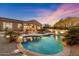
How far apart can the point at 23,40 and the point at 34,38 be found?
111mm

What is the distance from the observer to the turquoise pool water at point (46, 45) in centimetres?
157

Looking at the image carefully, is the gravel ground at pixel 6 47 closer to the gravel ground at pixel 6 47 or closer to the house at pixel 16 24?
the gravel ground at pixel 6 47

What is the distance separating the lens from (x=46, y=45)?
158cm

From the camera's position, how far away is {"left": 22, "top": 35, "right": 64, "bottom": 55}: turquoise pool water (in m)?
1.57

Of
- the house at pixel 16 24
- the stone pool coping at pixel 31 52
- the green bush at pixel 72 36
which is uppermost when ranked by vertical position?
the house at pixel 16 24

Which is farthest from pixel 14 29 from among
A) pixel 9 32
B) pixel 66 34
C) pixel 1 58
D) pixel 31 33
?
pixel 66 34

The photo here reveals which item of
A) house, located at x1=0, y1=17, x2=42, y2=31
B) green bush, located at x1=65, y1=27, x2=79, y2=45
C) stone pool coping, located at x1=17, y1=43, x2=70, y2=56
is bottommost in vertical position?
stone pool coping, located at x1=17, y1=43, x2=70, y2=56

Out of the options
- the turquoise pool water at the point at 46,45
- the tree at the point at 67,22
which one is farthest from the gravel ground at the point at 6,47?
the tree at the point at 67,22

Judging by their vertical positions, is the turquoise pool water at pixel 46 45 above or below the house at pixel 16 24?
below

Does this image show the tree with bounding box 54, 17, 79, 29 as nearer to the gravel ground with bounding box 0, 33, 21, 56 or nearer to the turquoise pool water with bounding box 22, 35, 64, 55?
the turquoise pool water with bounding box 22, 35, 64, 55

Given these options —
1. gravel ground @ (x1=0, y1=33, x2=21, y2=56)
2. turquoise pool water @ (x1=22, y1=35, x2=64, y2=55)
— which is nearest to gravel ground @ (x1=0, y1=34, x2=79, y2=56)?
gravel ground @ (x1=0, y1=33, x2=21, y2=56)

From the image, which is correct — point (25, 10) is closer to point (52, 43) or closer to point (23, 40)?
point (23, 40)

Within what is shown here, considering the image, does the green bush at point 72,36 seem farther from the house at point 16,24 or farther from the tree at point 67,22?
the house at point 16,24

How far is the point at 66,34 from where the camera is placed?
1582mm
